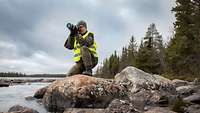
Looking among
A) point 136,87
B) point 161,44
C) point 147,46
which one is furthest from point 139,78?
point 161,44

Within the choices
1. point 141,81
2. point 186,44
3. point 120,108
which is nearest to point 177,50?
point 186,44

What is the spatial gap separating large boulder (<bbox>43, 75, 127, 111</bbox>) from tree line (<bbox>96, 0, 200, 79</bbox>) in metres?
10.5

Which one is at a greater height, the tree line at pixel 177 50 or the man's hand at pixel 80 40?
the tree line at pixel 177 50

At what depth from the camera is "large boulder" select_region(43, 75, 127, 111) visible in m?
9.41

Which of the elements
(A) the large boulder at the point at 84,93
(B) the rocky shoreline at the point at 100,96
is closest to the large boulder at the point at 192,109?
(B) the rocky shoreline at the point at 100,96

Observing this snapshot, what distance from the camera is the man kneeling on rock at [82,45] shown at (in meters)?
10.3

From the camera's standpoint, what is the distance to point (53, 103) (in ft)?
33.3

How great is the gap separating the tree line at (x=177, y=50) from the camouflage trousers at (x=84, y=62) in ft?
32.6

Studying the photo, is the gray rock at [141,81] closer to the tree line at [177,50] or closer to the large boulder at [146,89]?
the large boulder at [146,89]

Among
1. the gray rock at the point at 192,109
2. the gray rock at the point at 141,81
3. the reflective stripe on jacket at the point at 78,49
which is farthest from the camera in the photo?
the gray rock at the point at 141,81

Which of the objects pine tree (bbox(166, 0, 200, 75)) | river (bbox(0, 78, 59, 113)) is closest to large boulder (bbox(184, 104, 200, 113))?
river (bbox(0, 78, 59, 113))

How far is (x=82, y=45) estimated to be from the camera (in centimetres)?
1028

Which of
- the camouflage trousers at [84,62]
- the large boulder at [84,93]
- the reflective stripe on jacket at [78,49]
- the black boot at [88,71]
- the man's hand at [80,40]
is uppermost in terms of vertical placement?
the man's hand at [80,40]

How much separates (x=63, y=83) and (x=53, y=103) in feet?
2.26
